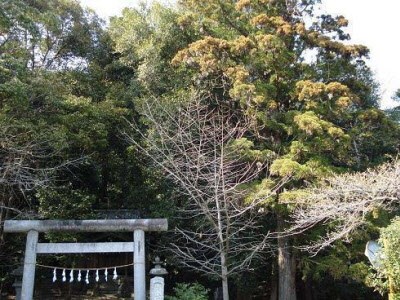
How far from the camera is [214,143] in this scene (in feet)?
37.8

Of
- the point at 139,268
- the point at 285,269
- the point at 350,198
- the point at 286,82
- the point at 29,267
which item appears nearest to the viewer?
the point at 29,267

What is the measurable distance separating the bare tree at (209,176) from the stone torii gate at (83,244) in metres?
1.78

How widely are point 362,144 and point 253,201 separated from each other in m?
6.97

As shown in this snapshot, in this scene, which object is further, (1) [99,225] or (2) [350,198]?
(2) [350,198]

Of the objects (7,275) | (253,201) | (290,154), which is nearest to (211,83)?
(290,154)

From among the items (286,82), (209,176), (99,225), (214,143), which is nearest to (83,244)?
(99,225)

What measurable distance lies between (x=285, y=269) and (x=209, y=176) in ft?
12.1

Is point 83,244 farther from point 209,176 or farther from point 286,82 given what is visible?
point 286,82

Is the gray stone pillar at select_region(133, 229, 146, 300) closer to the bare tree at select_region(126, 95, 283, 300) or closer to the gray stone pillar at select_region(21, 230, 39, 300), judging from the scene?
the bare tree at select_region(126, 95, 283, 300)

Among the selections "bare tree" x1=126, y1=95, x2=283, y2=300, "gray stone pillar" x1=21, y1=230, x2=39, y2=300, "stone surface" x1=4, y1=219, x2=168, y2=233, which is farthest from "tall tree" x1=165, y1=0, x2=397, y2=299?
"gray stone pillar" x1=21, y1=230, x2=39, y2=300

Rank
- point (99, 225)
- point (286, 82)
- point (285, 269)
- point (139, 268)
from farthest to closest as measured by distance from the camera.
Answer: point (286, 82) < point (285, 269) < point (99, 225) < point (139, 268)

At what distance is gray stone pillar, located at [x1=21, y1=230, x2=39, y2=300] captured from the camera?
350 inches

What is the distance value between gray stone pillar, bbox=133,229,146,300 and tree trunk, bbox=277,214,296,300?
15.4 ft

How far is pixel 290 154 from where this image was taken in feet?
39.0
